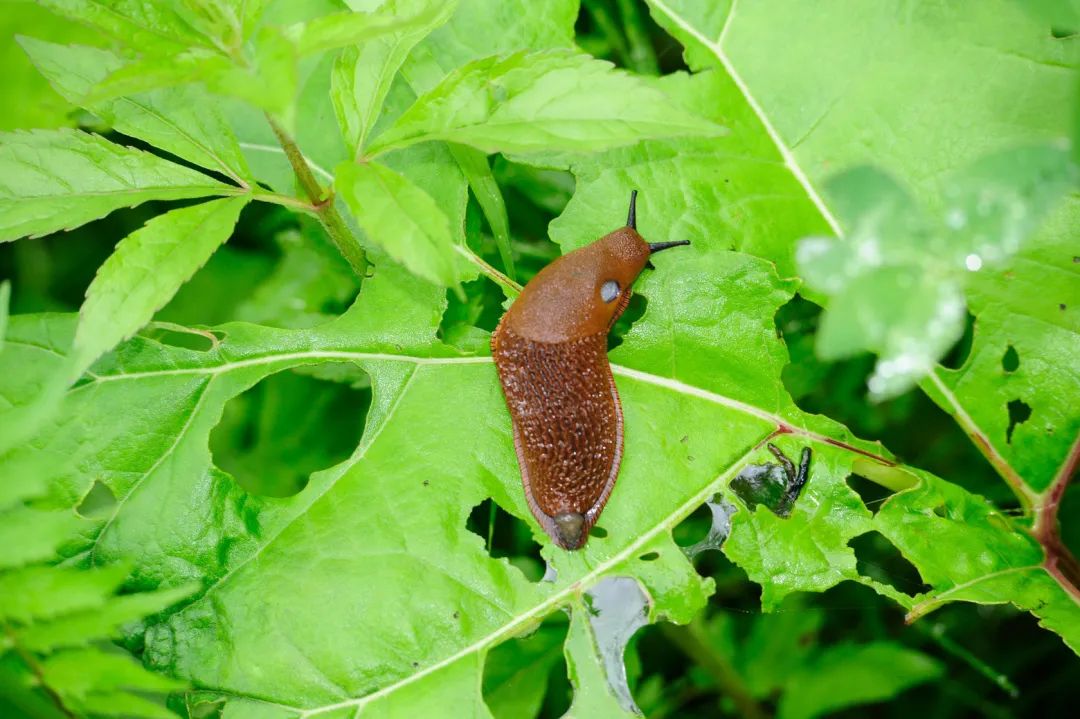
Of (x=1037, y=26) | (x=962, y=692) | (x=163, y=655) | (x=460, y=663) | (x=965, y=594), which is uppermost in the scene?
(x=1037, y=26)

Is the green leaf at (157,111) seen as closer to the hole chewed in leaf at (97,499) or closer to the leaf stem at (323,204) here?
the leaf stem at (323,204)

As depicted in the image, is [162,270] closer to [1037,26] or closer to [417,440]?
[417,440]

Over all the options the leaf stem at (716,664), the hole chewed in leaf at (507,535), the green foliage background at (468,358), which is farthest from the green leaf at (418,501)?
the leaf stem at (716,664)

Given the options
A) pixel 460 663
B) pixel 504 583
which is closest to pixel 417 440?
pixel 504 583

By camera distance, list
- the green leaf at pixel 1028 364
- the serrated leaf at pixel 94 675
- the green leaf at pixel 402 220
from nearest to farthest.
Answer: the serrated leaf at pixel 94 675, the green leaf at pixel 402 220, the green leaf at pixel 1028 364

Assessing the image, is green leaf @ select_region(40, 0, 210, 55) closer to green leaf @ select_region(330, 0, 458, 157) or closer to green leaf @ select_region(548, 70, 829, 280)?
green leaf @ select_region(330, 0, 458, 157)

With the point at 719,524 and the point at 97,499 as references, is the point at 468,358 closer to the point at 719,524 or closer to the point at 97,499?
the point at 719,524

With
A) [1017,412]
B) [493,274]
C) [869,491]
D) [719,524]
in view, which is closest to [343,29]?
[493,274]
